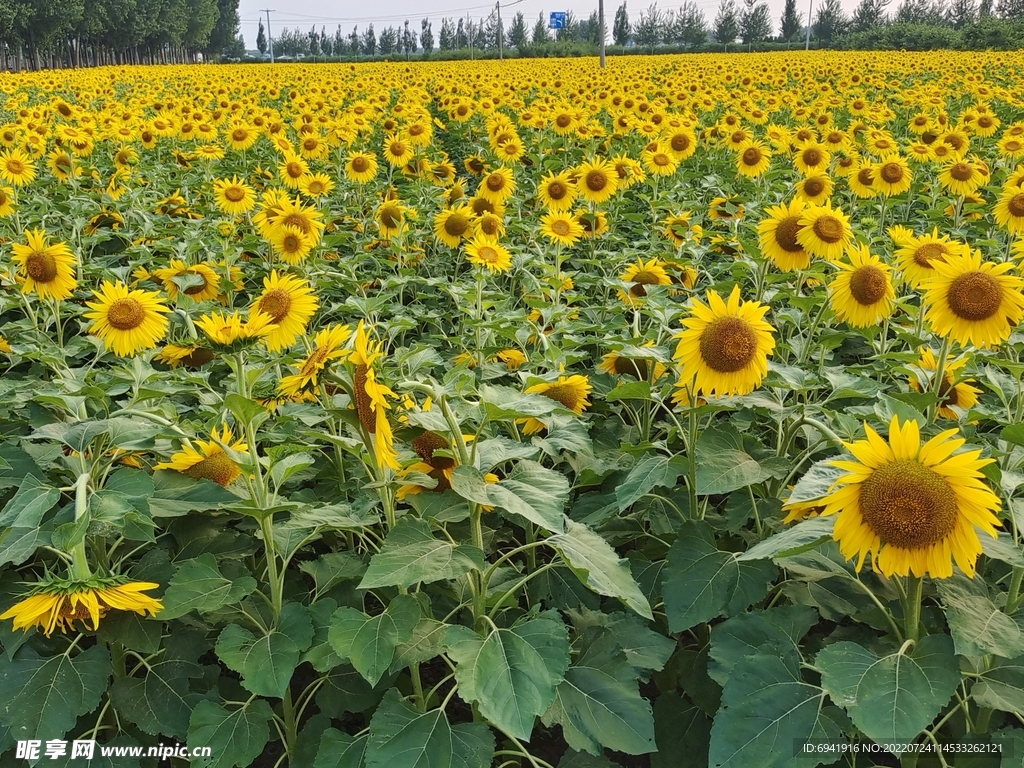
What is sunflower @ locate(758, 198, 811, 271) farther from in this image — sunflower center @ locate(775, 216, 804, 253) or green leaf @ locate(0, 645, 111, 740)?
green leaf @ locate(0, 645, 111, 740)

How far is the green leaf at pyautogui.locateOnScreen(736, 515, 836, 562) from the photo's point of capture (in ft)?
5.81

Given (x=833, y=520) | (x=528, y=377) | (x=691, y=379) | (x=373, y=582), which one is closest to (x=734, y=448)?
(x=691, y=379)

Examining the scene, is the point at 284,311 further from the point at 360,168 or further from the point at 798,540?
the point at 360,168

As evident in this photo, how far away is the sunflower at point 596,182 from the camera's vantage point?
6.64m

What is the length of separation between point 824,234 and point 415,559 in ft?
9.35

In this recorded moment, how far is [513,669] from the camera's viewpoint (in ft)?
5.92

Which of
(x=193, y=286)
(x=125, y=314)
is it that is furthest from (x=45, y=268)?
(x=125, y=314)

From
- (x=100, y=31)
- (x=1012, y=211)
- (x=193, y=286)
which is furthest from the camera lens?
(x=100, y=31)

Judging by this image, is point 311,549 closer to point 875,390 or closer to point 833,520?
point 833,520

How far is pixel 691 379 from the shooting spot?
250 centimetres

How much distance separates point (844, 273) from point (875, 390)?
925 millimetres

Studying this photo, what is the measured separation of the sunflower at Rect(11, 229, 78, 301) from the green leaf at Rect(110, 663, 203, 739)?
2760mm

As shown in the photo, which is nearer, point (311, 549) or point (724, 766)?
point (724, 766)

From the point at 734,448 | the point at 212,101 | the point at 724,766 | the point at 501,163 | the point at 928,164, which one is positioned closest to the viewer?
the point at 724,766
